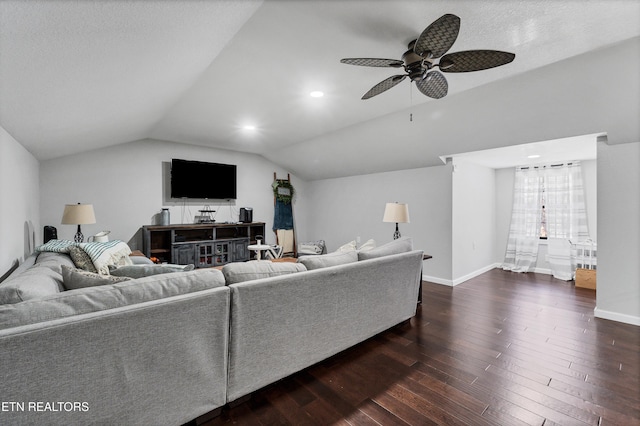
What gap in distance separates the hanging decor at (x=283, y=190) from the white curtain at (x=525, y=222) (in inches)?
192

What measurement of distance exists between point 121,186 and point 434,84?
5076mm

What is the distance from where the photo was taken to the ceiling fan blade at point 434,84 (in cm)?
214

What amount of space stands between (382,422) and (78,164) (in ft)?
17.9

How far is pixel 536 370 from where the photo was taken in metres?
2.21

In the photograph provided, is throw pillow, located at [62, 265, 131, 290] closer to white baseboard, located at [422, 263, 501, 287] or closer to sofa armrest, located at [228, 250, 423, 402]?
sofa armrest, located at [228, 250, 423, 402]

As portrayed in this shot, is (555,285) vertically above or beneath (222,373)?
beneath

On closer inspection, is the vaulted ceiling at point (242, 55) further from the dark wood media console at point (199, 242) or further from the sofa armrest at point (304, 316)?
the dark wood media console at point (199, 242)

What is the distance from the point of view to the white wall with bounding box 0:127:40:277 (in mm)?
2398

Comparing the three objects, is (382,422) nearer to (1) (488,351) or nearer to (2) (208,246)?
(1) (488,351)

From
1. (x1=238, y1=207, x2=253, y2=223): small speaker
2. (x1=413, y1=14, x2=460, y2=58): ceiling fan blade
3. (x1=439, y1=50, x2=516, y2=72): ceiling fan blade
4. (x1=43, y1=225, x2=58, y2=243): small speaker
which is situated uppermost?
(x1=413, y1=14, x2=460, y2=58): ceiling fan blade

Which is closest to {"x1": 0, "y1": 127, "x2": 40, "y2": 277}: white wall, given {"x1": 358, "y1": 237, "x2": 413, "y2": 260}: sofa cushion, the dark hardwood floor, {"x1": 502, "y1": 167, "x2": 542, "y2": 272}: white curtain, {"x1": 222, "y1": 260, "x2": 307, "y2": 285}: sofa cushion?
{"x1": 222, "y1": 260, "x2": 307, "y2": 285}: sofa cushion

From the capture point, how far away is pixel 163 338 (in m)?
1.45

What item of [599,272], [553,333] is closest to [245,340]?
[553,333]

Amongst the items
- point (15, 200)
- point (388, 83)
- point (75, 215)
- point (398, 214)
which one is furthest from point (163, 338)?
point (398, 214)
